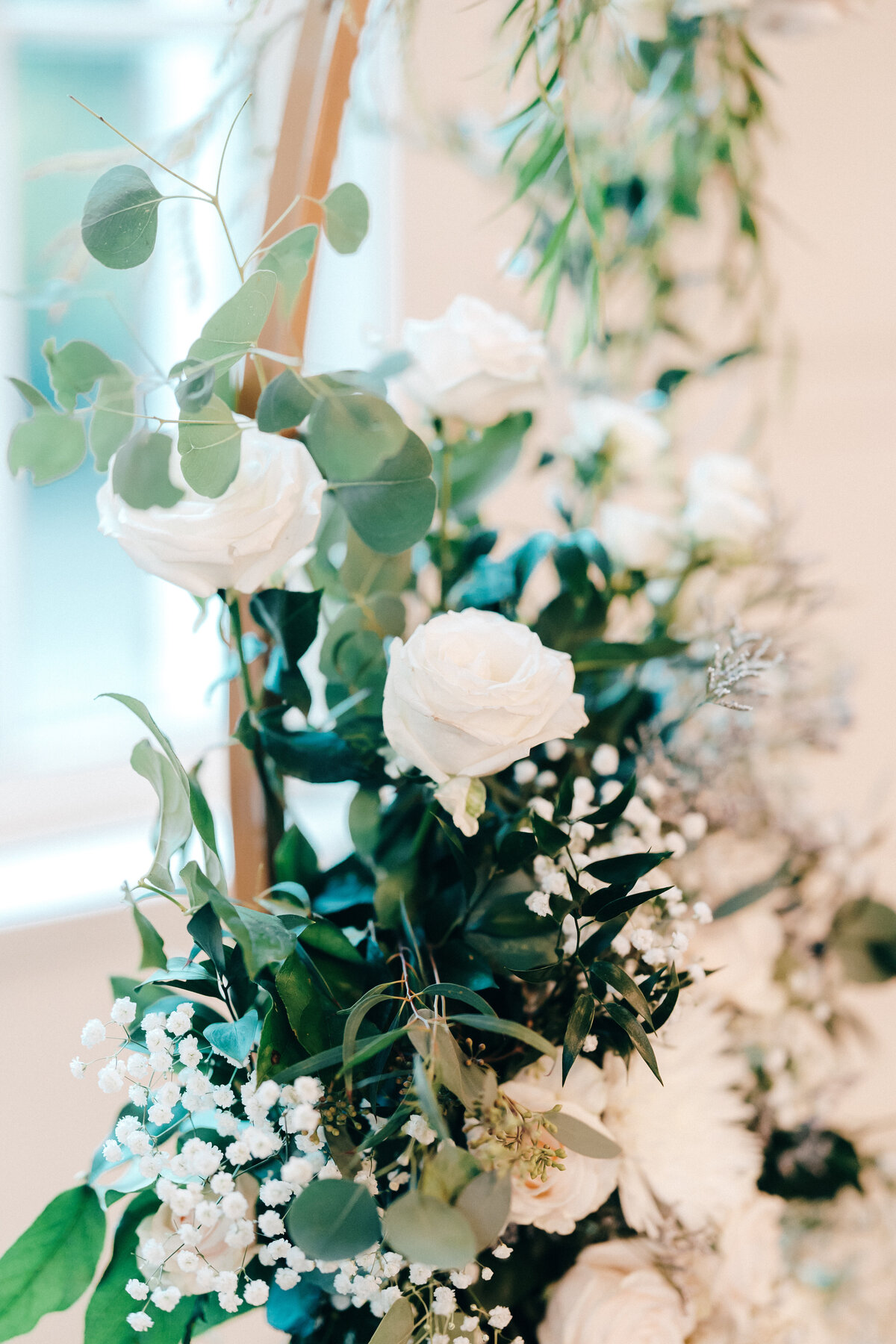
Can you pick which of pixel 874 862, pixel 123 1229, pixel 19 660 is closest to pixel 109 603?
pixel 19 660

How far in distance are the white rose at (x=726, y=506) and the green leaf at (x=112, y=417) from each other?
1.15 feet

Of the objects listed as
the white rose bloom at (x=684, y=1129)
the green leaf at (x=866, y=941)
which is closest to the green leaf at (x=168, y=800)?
the white rose bloom at (x=684, y=1129)

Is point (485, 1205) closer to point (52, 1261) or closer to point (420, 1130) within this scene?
point (420, 1130)

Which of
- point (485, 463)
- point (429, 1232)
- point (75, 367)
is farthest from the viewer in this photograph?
point (485, 463)

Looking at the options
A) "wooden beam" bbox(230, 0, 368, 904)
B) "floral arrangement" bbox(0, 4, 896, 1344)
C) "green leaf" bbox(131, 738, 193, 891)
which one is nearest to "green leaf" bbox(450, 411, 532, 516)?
"floral arrangement" bbox(0, 4, 896, 1344)

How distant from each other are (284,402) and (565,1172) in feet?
1.01

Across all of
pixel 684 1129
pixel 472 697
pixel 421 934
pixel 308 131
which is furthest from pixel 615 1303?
pixel 308 131

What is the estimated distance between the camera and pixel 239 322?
320 millimetres

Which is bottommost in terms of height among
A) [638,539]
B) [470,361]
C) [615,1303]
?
[615,1303]

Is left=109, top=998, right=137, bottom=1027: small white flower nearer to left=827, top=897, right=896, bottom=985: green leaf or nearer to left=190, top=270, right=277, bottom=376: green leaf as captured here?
left=190, top=270, right=277, bottom=376: green leaf

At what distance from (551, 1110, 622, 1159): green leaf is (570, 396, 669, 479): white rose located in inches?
15.8

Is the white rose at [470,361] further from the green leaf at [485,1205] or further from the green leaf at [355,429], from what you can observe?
the green leaf at [485,1205]

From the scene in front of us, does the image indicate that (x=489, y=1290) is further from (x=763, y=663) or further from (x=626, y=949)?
(x=763, y=663)

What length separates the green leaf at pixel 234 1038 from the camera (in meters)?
0.33
